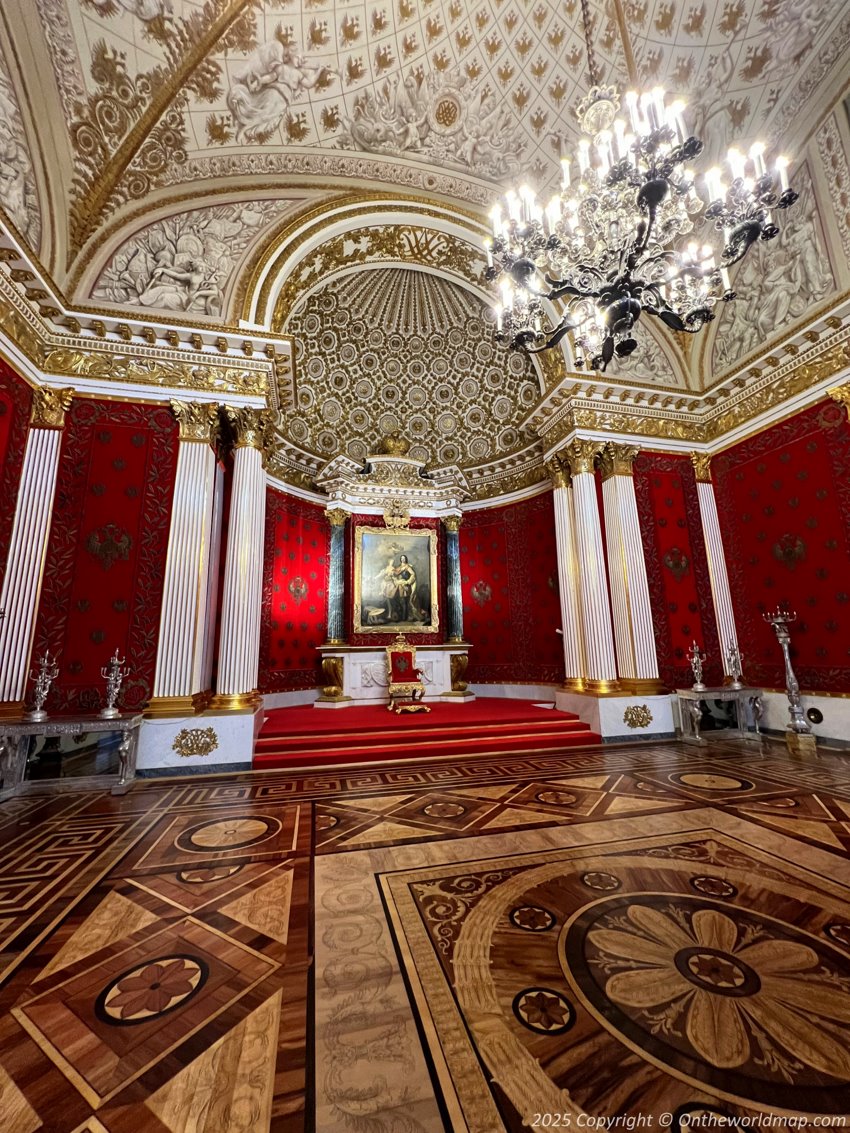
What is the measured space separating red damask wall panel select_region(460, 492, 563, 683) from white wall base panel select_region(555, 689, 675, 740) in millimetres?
2027

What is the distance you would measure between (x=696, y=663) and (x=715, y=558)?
2.42 metres

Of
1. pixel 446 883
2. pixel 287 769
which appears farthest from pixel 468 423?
pixel 446 883

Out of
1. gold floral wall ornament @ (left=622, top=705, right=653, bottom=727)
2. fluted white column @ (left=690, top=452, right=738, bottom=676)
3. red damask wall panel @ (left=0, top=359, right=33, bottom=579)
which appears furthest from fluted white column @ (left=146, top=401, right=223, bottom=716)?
fluted white column @ (left=690, top=452, right=738, bottom=676)

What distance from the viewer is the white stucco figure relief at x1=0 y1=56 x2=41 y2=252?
5.39 m

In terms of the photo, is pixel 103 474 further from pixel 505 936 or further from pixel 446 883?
pixel 505 936

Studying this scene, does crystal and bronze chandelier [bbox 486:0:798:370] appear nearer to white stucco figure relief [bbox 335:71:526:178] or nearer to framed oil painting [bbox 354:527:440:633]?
white stucco figure relief [bbox 335:71:526:178]

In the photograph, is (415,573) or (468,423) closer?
(415,573)

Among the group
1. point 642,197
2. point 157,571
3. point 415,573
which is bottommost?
point 157,571

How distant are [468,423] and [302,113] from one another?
22.8ft

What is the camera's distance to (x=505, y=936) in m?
2.35

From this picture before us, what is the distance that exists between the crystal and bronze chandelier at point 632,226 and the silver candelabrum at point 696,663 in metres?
5.66

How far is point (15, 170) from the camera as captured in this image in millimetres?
5629

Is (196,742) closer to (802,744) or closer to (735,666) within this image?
(802,744)

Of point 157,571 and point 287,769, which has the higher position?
point 157,571
